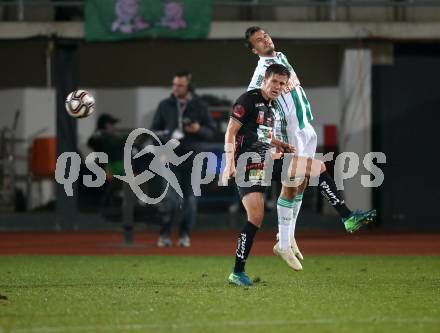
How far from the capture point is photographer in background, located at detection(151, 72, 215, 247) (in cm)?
1519

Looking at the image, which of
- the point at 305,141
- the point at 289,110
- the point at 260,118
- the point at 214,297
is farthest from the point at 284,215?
the point at 214,297

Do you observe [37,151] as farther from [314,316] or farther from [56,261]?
[314,316]

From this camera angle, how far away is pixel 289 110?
11.1 metres

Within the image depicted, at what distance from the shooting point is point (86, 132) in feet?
77.9

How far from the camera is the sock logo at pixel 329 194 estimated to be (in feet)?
34.8

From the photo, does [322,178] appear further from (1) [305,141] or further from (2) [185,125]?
(2) [185,125]

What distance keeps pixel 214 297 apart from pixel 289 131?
2.96m

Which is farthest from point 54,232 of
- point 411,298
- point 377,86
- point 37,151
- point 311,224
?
point 411,298

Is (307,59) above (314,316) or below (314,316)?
above

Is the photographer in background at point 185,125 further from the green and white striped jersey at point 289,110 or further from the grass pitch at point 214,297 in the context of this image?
the green and white striped jersey at point 289,110

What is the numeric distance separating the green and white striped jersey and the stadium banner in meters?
8.16

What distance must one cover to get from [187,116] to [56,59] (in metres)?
5.75

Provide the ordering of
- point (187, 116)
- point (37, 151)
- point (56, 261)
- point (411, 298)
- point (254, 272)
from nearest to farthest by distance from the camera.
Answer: point (411, 298)
point (254, 272)
point (56, 261)
point (187, 116)
point (37, 151)

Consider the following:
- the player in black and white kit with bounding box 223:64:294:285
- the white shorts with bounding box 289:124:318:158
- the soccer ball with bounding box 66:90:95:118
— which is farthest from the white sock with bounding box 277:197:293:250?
the soccer ball with bounding box 66:90:95:118
